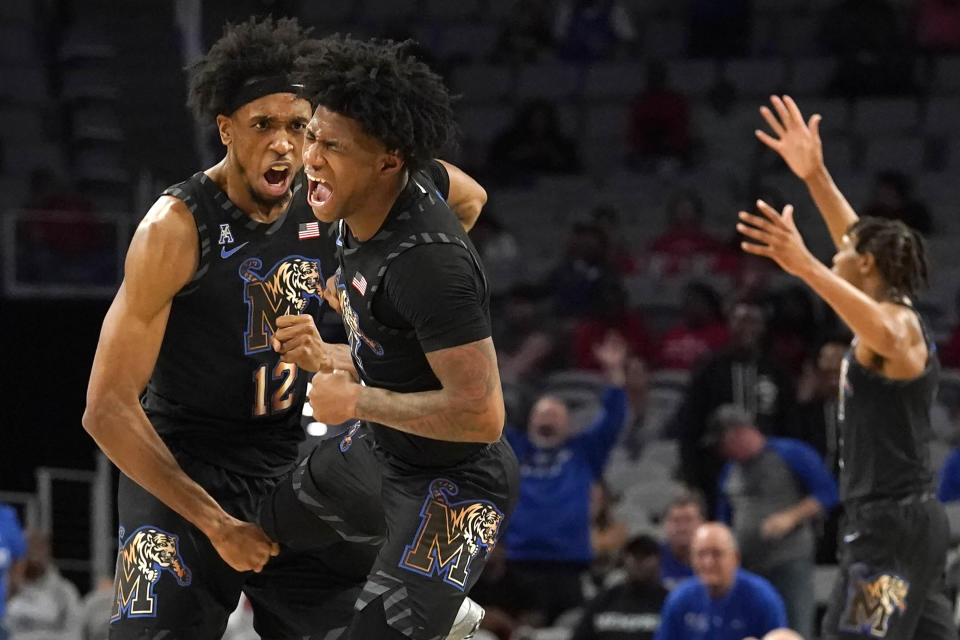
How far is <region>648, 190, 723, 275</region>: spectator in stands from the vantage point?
1200 cm

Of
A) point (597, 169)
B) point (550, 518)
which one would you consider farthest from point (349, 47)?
point (597, 169)

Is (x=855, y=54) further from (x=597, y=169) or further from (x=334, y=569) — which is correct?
(x=334, y=569)

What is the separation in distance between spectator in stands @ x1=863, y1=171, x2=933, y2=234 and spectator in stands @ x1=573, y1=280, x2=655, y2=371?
5.99ft

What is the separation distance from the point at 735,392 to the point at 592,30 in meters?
5.53

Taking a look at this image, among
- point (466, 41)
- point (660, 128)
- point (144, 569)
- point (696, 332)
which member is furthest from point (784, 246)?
point (466, 41)

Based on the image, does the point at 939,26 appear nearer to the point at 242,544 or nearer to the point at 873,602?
the point at 873,602

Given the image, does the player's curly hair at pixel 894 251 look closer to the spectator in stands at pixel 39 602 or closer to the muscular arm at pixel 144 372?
the muscular arm at pixel 144 372

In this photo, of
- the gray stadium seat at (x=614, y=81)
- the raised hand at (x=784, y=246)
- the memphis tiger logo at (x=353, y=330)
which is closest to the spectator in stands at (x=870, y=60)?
the gray stadium seat at (x=614, y=81)

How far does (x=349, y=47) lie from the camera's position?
432 cm

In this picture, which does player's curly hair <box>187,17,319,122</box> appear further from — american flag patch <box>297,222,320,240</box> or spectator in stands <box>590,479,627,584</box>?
spectator in stands <box>590,479,627,584</box>

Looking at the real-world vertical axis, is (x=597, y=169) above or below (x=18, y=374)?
above

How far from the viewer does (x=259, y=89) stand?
4.75 meters

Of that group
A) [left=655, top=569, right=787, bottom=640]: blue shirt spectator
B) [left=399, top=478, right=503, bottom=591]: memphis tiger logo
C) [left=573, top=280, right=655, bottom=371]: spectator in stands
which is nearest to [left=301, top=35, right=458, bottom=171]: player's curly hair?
[left=399, top=478, right=503, bottom=591]: memphis tiger logo

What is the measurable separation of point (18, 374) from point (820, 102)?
6833mm
